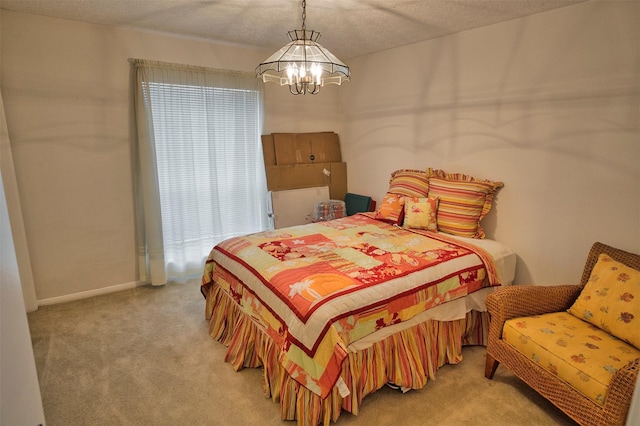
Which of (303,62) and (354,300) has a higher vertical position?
(303,62)

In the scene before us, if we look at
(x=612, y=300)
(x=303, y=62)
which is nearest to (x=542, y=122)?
(x=612, y=300)

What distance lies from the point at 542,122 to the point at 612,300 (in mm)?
1330

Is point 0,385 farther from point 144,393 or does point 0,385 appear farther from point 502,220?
point 502,220

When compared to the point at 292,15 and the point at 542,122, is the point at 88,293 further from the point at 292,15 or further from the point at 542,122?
the point at 542,122

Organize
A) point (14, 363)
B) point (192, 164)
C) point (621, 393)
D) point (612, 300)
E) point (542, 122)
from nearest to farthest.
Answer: point (14, 363), point (621, 393), point (612, 300), point (542, 122), point (192, 164)

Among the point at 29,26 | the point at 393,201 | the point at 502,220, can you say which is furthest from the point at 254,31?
the point at 502,220

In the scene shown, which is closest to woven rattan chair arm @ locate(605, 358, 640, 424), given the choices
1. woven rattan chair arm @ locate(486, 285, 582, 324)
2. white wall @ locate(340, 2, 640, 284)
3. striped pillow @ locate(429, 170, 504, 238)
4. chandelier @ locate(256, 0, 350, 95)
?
woven rattan chair arm @ locate(486, 285, 582, 324)

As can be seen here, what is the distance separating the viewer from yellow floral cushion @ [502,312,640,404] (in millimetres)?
1647

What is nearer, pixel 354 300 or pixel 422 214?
pixel 354 300

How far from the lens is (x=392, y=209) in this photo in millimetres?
3254

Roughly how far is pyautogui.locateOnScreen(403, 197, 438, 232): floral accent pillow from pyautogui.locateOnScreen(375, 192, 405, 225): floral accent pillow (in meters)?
0.10

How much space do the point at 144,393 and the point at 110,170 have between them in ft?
6.67

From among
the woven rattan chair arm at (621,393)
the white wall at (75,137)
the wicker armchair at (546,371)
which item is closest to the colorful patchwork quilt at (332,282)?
the wicker armchair at (546,371)

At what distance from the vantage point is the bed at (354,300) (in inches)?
70.3
